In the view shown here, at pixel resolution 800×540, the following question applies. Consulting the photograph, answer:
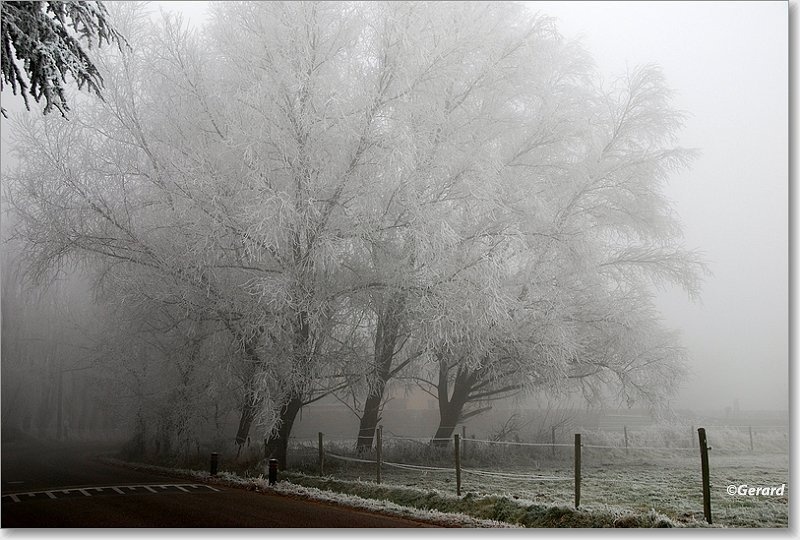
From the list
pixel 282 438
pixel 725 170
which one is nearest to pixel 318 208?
pixel 282 438

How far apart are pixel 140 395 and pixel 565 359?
10.5 feet

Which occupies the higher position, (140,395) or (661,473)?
(140,395)

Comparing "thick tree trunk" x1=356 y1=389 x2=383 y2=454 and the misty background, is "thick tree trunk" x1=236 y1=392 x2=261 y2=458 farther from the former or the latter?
the misty background

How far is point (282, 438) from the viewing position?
506cm

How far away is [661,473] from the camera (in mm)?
4438

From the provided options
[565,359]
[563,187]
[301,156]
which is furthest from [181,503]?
[563,187]

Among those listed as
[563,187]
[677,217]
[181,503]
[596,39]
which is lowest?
[181,503]

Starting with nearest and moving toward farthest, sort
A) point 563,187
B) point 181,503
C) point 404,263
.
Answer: point 181,503 → point 404,263 → point 563,187

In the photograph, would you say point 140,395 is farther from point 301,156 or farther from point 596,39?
point 596,39

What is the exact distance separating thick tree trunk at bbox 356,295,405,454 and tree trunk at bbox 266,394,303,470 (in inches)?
19.9

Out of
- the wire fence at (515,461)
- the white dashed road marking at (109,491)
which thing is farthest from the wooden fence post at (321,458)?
the white dashed road marking at (109,491)

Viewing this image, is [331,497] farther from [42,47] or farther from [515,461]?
[42,47]
